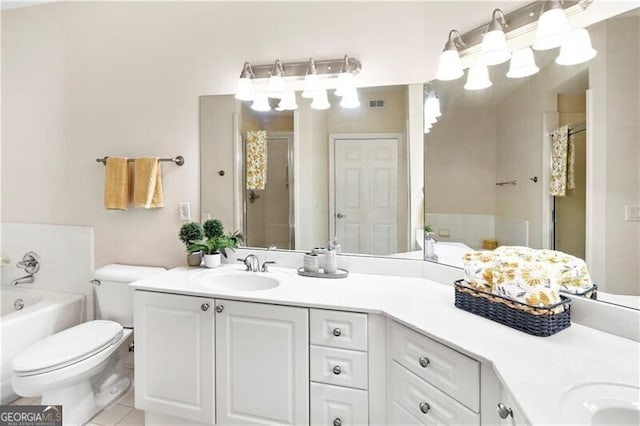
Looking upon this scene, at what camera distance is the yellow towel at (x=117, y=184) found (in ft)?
7.02

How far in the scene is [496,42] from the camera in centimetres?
143

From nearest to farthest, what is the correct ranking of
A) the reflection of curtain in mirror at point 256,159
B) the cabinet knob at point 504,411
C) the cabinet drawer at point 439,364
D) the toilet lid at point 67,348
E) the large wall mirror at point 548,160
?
the cabinet knob at point 504,411
the cabinet drawer at point 439,364
the large wall mirror at point 548,160
the toilet lid at point 67,348
the reflection of curtain in mirror at point 256,159

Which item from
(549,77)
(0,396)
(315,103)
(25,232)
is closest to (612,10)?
(549,77)

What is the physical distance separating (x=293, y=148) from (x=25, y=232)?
83.9 inches

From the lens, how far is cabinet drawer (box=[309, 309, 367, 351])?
4.43 ft

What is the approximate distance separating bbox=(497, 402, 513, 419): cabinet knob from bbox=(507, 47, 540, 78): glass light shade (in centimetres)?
128

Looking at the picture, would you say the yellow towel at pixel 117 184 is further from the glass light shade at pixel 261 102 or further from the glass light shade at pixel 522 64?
the glass light shade at pixel 522 64

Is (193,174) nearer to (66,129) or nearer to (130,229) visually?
(130,229)

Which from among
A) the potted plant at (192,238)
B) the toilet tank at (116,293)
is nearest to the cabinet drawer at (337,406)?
the potted plant at (192,238)

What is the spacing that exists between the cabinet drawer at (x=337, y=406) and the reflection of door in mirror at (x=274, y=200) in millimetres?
822

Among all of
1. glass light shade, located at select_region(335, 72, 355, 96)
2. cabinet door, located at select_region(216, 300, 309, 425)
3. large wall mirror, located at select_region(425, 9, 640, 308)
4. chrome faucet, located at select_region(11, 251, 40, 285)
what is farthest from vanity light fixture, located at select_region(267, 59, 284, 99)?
chrome faucet, located at select_region(11, 251, 40, 285)

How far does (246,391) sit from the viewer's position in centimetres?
150

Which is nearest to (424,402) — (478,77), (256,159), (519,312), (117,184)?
(519,312)

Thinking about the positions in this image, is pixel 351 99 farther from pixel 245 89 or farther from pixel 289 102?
pixel 245 89
